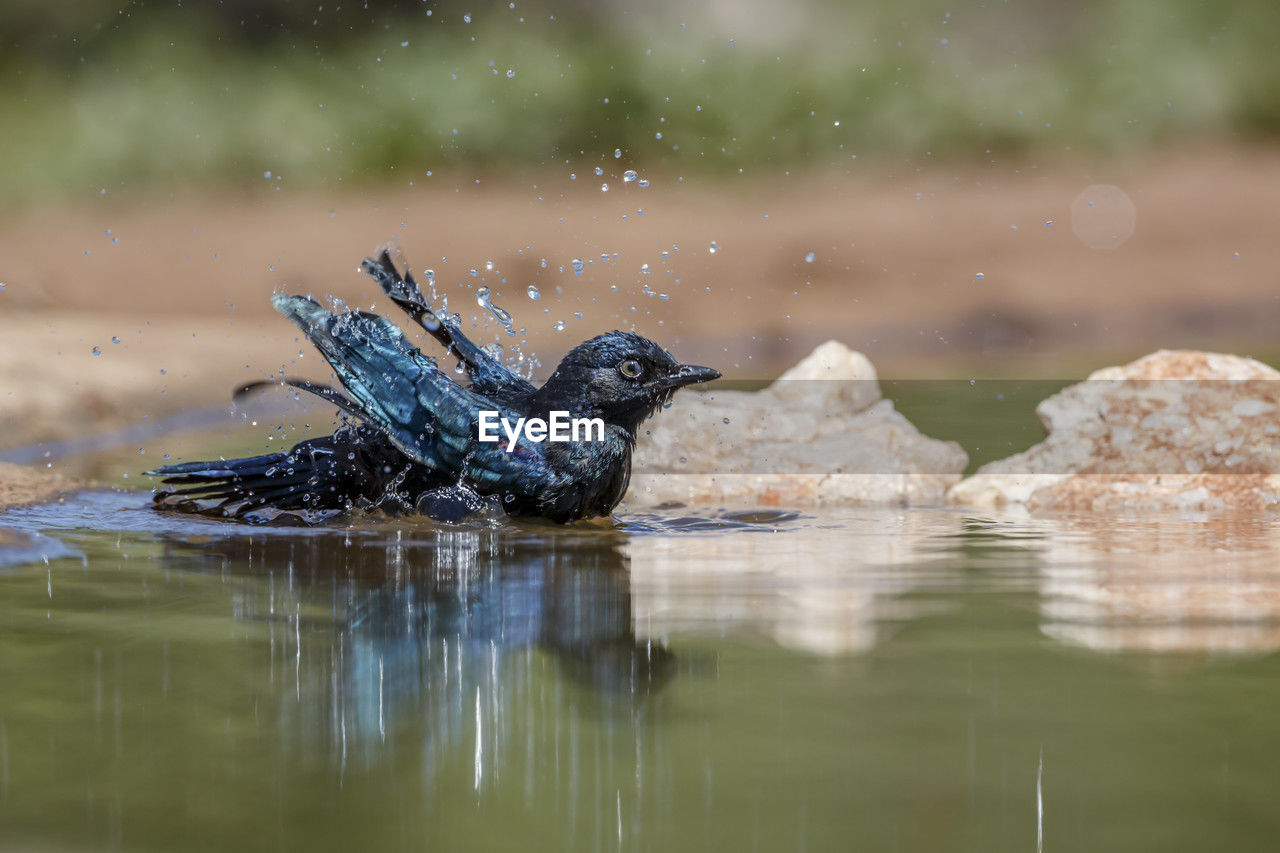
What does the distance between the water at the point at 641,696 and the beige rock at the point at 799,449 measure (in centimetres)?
115

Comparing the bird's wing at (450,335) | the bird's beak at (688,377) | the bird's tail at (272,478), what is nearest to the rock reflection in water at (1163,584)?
the bird's beak at (688,377)

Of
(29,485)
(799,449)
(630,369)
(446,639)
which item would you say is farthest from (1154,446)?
(29,485)

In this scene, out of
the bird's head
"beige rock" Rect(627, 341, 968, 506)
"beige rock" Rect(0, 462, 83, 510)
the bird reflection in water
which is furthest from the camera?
"beige rock" Rect(627, 341, 968, 506)

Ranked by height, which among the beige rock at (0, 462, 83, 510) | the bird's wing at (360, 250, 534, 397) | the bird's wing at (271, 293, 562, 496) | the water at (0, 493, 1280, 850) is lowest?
the water at (0, 493, 1280, 850)

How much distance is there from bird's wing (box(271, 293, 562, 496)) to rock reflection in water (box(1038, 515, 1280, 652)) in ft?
4.83

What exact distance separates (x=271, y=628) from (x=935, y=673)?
132 centimetres

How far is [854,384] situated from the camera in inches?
247

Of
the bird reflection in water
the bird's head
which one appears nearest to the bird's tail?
the bird reflection in water

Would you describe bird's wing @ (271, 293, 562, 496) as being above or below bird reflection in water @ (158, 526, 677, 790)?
above

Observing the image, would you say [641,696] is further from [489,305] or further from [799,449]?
[799,449]

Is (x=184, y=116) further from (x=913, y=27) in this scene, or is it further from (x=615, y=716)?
(x=615, y=716)

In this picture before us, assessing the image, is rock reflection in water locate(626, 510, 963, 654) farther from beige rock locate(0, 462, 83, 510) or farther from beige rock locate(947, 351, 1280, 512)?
beige rock locate(0, 462, 83, 510)

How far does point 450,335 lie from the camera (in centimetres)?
491

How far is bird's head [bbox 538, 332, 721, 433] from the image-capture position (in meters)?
4.51
